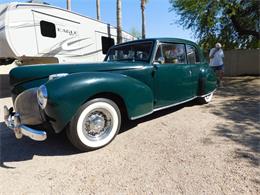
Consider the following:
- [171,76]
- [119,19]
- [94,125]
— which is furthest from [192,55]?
[119,19]

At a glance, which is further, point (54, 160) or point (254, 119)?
point (254, 119)

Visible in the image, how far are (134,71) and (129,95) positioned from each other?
0.53m

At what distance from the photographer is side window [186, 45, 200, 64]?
4.86 metres

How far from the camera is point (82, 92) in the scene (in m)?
2.77

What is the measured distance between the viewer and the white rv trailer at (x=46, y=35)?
6.37 meters

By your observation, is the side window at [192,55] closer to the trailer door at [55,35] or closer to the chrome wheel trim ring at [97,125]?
the chrome wheel trim ring at [97,125]

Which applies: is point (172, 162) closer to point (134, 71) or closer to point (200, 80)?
point (134, 71)

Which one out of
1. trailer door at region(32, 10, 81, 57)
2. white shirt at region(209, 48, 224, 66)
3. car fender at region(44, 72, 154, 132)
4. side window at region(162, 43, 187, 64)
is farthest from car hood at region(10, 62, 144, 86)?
white shirt at region(209, 48, 224, 66)

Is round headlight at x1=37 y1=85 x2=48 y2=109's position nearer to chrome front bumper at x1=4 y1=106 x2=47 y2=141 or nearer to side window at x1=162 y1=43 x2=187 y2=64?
chrome front bumper at x1=4 y1=106 x2=47 y2=141

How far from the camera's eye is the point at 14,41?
Answer: 20.9ft

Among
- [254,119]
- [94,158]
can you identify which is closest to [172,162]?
[94,158]

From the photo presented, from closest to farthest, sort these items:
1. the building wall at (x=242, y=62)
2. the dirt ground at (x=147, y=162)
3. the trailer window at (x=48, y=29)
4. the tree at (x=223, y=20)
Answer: the dirt ground at (x=147, y=162), the trailer window at (x=48, y=29), the tree at (x=223, y=20), the building wall at (x=242, y=62)

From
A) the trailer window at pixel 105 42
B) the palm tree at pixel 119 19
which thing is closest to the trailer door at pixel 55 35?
the trailer window at pixel 105 42

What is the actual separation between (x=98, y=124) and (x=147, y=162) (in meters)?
0.89
